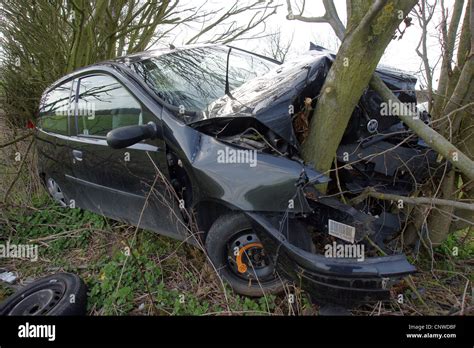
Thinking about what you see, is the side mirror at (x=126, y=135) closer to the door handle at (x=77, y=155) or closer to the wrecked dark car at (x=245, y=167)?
the wrecked dark car at (x=245, y=167)

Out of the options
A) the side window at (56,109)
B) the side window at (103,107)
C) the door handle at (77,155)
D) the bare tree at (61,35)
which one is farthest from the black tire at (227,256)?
the bare tree at (61,35)

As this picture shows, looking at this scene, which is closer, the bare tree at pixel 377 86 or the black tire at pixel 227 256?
the bare tree at pixel 377 86

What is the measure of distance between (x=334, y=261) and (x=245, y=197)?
25.1 inches

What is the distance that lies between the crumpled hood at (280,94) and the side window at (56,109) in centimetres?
190

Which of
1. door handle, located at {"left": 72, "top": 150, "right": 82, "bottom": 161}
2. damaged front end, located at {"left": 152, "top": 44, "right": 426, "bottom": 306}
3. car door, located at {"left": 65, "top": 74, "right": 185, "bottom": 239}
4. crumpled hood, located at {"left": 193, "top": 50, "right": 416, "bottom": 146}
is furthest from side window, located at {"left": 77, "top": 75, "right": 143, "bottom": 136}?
crumpled hood, located at {"left": 193, "top": 50, "right": 416, "bottom": 146}

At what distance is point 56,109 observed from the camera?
12.0ft

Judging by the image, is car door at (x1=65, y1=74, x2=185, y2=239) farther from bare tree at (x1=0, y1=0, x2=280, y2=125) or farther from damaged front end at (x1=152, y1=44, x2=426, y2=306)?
bare tree at (x1=0, y1=0, x2=280, y2=125)

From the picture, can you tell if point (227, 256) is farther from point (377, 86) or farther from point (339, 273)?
point (377, 86)

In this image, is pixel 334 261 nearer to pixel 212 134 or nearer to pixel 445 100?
pixel 212 134

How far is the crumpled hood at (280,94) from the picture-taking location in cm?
215

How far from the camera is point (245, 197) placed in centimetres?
204

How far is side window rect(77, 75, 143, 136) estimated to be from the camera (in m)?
2.64

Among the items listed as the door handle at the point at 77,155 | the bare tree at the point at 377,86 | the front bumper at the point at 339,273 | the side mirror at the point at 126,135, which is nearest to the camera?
the front bumper at the point at 339,273

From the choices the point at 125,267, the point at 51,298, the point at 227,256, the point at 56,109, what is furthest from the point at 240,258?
Result: the point at 56,109
